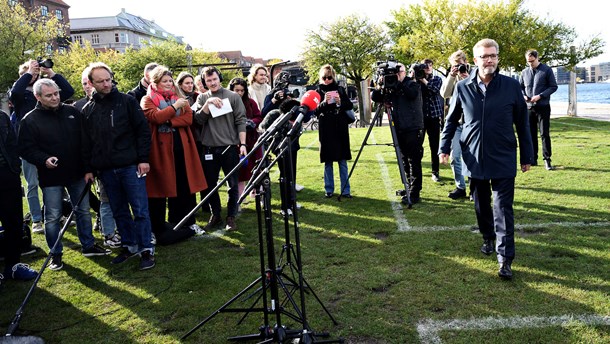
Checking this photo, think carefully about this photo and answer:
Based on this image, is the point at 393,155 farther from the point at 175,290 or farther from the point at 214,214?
the point at 175,290

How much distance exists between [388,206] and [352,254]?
7.18 ft

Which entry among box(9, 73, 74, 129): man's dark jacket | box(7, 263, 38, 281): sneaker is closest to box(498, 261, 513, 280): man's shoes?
box(7, 263, 38, 281): sneaker

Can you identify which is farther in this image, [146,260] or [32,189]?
[32,189]

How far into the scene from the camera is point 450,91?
310 inches

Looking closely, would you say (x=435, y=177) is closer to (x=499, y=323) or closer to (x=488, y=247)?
(x=488, y=247)

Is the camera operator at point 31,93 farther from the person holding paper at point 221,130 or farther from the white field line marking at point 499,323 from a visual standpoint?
the white field line marking at point 499,323

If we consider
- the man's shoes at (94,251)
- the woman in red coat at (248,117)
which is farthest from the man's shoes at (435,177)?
the man's shoes at (94,251)

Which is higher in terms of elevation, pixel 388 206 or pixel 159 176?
pixel 159 176

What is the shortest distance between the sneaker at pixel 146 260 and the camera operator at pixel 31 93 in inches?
97.6

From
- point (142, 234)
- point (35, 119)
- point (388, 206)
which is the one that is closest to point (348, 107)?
point (388, 206)

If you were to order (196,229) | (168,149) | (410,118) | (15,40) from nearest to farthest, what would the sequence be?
(168,149)
(196,229)
(410,118)
(15,40)

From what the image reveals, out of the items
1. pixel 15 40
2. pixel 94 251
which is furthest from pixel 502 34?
pixel 15 40

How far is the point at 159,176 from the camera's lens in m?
6.02

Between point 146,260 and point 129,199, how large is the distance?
714 mm
